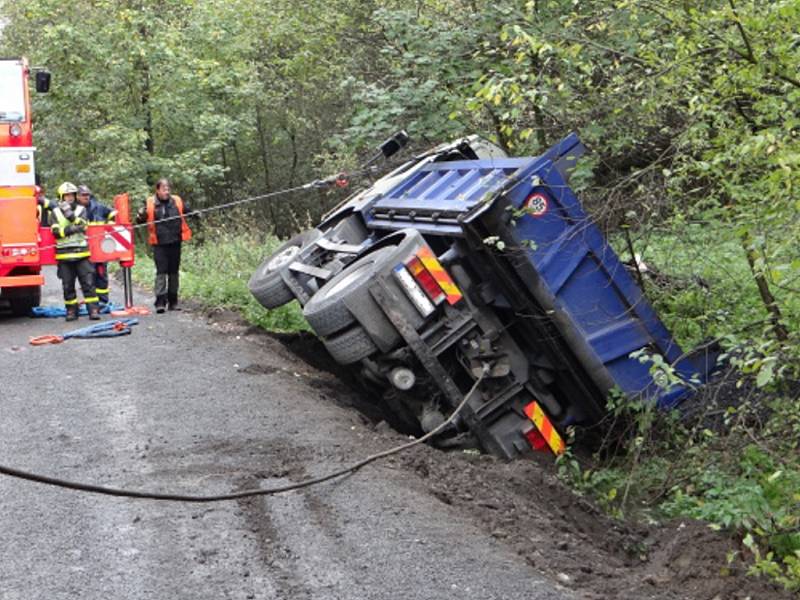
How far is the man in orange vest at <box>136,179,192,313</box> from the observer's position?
12680 millimetres

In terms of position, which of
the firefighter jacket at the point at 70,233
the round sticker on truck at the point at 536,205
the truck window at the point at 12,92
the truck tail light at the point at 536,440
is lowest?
the truck tail light at the point at 536,440

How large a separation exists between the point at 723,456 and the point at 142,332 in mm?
6445

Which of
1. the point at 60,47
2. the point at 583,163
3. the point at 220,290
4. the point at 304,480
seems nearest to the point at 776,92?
the point at 583,163

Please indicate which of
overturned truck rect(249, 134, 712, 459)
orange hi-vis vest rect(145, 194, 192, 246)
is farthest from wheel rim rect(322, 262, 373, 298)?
orange hi-vis vest rect(145, 194, 192, 246)

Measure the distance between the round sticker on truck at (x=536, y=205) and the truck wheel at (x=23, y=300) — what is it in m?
7.69

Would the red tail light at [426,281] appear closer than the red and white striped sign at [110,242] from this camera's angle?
Yes

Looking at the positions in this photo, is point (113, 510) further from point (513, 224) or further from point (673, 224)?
point (673, 224)

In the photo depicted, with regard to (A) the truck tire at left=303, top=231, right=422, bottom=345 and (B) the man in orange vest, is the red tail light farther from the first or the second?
(B) the man in orange vest

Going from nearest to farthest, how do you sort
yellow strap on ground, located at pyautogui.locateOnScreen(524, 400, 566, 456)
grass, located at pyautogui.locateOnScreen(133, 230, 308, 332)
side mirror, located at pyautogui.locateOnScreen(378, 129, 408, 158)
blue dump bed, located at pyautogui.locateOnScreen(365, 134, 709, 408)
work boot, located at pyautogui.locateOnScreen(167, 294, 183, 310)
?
1. blue dump bed, located at pyautogui.locateOnScreen(365, 134, 709, 408)
2. yellow strap on ground, located at pyautogui.locateOnScreen(524, 400, 566, 456)
3. side mirror, located at pyautogui.locateOnScreen(378, 129, 408, 158)
4. grass, located at pyautogui.locateOnScreen(133, 230, 308, 332)
5. work boot, located at pyautogui.locateOnScreen(167, 294, 183, 310)

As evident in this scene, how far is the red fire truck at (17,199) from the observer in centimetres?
1290

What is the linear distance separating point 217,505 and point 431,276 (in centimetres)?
274

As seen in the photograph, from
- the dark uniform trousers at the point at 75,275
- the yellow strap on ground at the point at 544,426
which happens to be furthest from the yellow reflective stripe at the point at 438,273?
the dark uniform trousers at the point at 75,275

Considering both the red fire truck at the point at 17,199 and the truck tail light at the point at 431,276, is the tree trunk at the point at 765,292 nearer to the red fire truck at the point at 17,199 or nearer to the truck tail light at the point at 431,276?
the truck tail light at the point at 431,276

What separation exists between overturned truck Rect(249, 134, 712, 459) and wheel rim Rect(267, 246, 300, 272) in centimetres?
176
